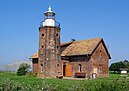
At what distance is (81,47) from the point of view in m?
44.7

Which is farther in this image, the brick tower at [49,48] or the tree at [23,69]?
the tree at [23,69]

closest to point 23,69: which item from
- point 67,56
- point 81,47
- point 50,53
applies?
point 67,56

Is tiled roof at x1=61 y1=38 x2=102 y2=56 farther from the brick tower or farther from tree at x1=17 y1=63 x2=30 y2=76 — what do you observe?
tree at x1=17 y1=63 x2=30 y2=76

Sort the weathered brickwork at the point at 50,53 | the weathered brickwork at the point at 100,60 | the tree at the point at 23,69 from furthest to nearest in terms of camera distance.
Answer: the tree at the point at 23,69 → the weathered brickwork at the point at 100,60 → the weathered brickwork at the point at 50,53

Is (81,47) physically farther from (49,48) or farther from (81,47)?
(49,48)

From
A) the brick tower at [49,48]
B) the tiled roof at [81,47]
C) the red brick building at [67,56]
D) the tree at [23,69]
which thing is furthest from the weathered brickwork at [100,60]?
the tree at [23,69]

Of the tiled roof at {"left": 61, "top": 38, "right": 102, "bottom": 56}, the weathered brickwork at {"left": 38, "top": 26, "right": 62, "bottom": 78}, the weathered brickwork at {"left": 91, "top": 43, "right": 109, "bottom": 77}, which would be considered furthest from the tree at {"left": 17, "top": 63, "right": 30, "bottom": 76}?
the weathered brickwork at {"left": 91, "top": 43, "right": 109, "bottom": 77}

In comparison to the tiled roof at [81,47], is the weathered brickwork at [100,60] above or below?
below

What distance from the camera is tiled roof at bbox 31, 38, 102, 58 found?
42.8 meters

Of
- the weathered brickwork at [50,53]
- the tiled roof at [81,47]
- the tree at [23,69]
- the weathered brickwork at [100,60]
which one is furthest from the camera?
the tree at [23,69]

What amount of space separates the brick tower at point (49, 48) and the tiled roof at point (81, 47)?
12.8ft

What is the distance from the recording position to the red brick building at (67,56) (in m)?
40.8

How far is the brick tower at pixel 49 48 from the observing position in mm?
40719

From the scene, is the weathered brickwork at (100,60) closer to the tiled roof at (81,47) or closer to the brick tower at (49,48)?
the tiled roof at (81,47)
